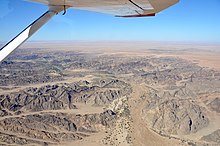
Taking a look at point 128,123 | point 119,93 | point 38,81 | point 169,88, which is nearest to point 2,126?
point 128,123

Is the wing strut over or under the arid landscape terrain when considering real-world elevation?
over

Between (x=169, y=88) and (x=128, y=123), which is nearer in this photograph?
(x=128, y=123)

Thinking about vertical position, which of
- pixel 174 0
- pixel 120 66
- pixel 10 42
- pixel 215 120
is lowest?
pixel 215 120

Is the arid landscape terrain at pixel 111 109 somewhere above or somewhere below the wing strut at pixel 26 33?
below

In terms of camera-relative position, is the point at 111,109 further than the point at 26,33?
Yes

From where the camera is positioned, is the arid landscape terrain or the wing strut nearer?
the wing strut

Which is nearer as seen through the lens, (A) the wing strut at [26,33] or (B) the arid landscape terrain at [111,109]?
(A) the wing strut at [26,33]

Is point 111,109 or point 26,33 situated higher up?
point 26,33

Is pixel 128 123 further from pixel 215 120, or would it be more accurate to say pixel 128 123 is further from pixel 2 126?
pixel 2 126
